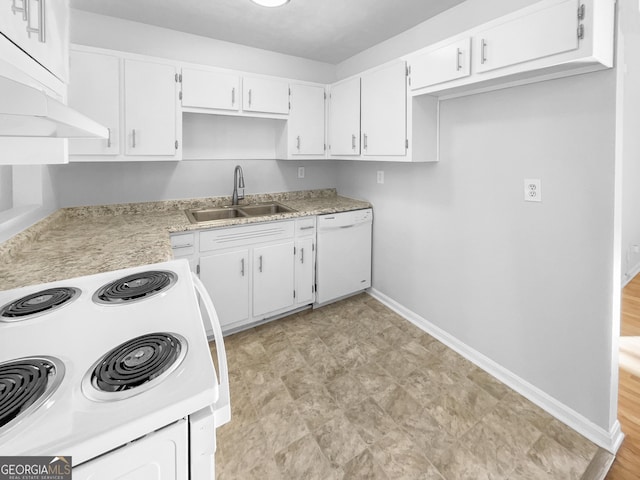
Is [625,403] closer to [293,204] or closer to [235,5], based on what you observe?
[293,204]

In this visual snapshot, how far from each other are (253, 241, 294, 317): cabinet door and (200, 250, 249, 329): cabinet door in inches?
3.4

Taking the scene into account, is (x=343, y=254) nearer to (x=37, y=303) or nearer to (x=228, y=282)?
(x=228, y=282)

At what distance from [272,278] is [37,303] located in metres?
1.83

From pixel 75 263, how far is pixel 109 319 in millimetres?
733

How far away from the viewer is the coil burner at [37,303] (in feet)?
2.85

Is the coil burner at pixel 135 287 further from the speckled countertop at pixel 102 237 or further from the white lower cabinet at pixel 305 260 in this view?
the white lower cabinet at pixel 305 260

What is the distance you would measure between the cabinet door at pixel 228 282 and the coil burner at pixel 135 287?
3.96 feet

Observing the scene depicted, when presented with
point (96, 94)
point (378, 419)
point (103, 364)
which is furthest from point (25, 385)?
point (96, 94)

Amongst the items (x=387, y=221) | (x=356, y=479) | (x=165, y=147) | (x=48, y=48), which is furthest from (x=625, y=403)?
(x=165, y=147)

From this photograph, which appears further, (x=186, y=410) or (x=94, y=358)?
(x=94, y=358)

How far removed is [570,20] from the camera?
141 cm

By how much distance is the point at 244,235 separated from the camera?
252 centimetres

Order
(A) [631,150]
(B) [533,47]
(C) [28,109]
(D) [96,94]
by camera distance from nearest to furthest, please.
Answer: (C) [28,109] < (B) [533,47] < (D) [96,94] < (A) [631,150]

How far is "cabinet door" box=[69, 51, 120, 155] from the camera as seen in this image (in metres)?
2.07
